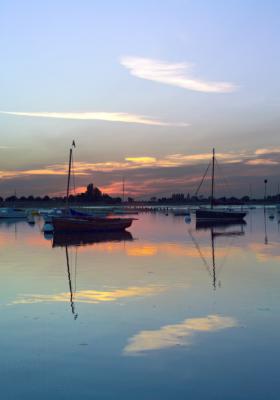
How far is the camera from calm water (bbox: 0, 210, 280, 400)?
26.5 ft

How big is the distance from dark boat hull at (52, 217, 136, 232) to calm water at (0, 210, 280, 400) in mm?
22026

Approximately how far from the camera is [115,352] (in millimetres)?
9727

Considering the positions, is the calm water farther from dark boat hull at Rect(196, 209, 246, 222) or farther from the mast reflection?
dark boat hull at Rect(196, 209, 246, 222)

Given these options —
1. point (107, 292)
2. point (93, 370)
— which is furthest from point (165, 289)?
point (93, 370)

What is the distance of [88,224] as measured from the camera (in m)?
44.9

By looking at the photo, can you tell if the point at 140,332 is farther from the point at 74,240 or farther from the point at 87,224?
the point at 87,224

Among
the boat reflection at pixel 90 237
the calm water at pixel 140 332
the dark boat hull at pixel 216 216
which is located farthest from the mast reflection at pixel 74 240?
the dark boat hull at pixel 216 216

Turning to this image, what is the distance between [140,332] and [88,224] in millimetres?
34087

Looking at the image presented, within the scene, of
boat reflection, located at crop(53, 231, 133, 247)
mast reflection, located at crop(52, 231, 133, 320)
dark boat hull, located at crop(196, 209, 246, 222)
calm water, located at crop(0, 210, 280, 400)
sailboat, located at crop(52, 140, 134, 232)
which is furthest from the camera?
dark boat hull, located at crop(196, 209, 246, 222)

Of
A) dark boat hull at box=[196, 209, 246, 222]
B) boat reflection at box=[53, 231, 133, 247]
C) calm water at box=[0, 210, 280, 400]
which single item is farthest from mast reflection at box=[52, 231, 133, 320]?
dark boat hull at box=[196, 209, 246, 222]

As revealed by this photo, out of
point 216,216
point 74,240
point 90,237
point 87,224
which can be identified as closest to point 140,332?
point 74,240

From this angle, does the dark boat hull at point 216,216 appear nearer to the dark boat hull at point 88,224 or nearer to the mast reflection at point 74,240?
the dark boat hull at point 88,224

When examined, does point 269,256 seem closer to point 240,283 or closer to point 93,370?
point 240,283

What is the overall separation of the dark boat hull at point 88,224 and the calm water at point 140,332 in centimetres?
2203
